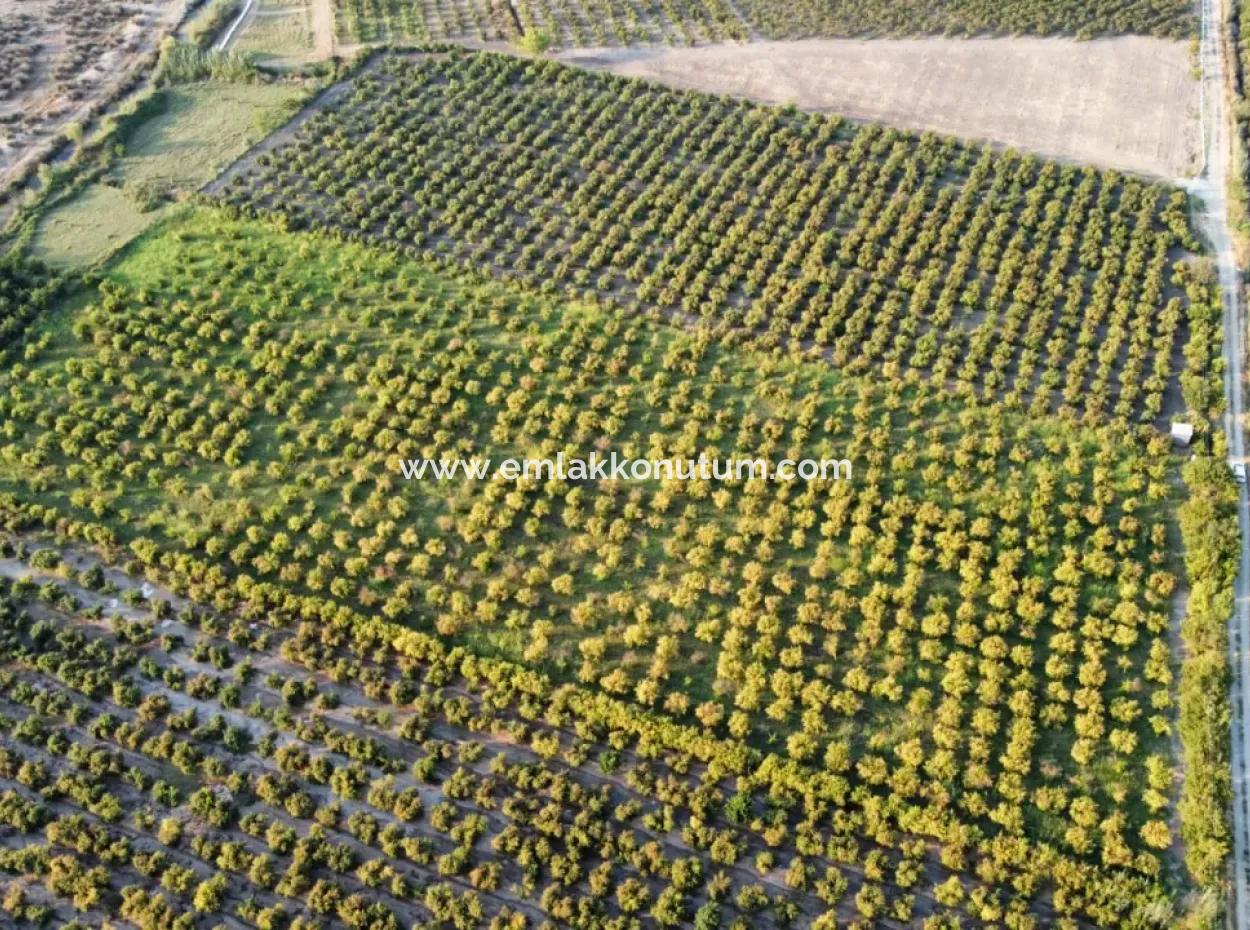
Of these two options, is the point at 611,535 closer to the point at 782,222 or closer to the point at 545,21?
the point at 782,222

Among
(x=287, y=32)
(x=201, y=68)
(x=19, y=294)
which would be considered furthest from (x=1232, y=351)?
(x=287, y=32)

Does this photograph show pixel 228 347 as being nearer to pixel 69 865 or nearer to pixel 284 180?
pixel 284 180

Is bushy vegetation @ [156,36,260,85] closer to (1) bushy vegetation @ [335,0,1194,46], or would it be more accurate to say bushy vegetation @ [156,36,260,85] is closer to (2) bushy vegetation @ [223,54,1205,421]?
(1) bushy vegetation @ [335,0,1194,46]

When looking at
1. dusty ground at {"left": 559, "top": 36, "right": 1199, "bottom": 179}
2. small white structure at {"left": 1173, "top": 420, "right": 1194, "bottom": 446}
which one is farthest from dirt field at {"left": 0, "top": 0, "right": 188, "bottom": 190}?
small white structure at {"left": 1173, "top": 420, "right": 1194, "bottom": 446}

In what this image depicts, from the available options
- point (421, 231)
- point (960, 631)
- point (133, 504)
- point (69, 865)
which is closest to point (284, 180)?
point (421, 231)

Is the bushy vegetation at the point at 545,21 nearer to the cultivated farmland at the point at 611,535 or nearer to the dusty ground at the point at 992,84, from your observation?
the dusty ground at the point at 992,84

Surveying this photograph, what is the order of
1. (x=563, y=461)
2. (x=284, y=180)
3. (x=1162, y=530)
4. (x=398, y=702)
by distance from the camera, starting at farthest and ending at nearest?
(x=284, y=180) < (x=563, y=461) < (x=1162, y=530) < (x=398, y=702)
